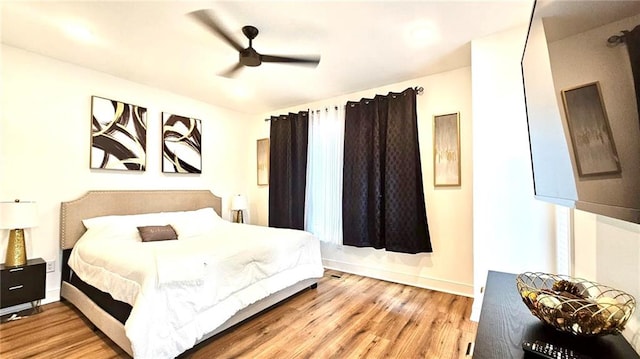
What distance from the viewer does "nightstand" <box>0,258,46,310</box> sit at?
2461 mm

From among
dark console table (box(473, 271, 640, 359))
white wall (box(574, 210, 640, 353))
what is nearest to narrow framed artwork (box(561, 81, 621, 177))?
white wall (box(574, 210, 640, 353))

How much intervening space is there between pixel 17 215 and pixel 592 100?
3980 millimetres

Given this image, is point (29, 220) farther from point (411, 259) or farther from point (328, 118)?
point (411, 259)

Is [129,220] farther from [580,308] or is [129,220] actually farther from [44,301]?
[580,308]

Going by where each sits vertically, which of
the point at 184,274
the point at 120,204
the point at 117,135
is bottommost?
the point at 184,274

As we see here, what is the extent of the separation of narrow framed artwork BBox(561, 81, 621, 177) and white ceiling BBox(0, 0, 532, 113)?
153cm

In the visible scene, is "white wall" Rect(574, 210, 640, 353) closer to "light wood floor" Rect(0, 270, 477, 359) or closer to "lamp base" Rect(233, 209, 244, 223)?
"light wood floor" Rect(0, 270, 477, 359)

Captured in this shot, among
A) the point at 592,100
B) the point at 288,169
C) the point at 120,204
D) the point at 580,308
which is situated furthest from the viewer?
the point at 288,169

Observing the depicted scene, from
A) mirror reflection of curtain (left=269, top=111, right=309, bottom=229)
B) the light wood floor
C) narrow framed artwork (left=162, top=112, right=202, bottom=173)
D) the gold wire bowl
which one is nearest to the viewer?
the gold wire bowl

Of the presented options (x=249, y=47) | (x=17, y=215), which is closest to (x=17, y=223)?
(x=17, y=215)

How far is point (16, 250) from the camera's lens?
260 cm

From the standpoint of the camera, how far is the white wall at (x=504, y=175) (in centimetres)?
226

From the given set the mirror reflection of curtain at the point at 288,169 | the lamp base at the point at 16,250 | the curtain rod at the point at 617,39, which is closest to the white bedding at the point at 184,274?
the lamp base at the point at 16,250

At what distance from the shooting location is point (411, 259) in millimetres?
3508
